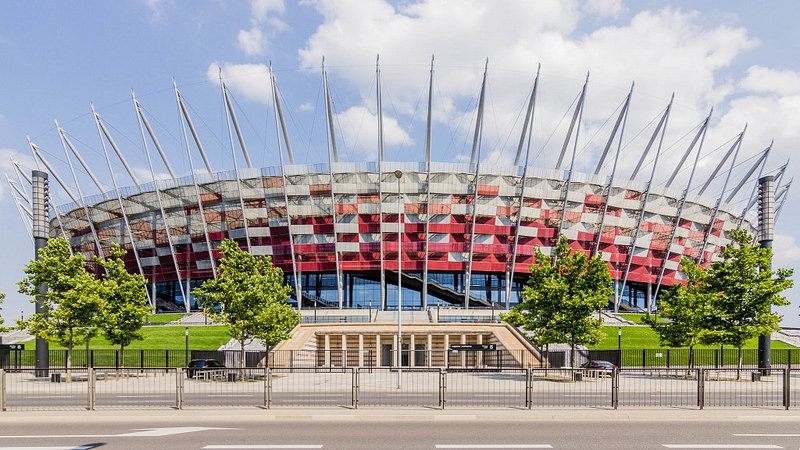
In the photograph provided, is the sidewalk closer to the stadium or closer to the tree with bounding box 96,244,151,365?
the tree with bounding box 96,244,151,365

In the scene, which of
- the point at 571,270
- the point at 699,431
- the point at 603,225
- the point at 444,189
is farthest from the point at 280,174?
the point at 699,431

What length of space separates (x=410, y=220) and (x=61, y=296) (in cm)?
4742

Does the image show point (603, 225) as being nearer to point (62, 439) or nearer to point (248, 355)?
point (248, 355)

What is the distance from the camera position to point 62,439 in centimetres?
1265

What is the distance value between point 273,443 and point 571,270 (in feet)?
88.3

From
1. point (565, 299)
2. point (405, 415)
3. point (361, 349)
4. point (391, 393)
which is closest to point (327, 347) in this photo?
point (361, 349)

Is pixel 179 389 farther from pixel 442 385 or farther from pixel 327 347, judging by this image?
pixel 327 347

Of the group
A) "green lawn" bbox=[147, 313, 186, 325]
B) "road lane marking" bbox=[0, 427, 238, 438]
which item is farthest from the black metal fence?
"green lawn" bbox=[147, 313, 186, 325]

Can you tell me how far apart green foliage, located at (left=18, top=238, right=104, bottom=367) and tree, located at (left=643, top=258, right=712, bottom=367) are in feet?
116

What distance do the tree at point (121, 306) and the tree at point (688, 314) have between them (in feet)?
110

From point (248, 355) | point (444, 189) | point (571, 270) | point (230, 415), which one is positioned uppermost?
point (444, 189)

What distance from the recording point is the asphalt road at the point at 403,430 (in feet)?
39.5

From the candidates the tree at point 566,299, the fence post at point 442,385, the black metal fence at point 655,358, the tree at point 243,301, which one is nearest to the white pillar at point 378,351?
the tree at point 243,301

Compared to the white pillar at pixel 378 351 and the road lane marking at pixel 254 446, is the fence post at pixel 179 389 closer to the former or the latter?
the road lane marking at pixel 254 446
